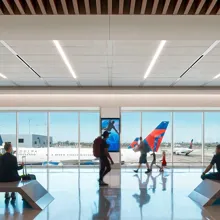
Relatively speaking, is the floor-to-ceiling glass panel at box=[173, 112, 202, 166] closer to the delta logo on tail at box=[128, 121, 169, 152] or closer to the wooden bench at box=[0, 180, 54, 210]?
the delta logo on tail at box=[128, 121, 169, 152]

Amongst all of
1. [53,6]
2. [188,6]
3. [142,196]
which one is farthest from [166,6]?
[142,196]

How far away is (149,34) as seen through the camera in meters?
6.51

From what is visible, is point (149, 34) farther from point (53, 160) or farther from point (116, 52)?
point (53, 160)

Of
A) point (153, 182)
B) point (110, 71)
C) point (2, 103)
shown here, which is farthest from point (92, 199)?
point (2, 103)

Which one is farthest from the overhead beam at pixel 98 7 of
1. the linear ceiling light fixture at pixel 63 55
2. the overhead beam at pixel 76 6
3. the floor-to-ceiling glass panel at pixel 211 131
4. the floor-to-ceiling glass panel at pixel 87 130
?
the floor-to-ceiling glass panel at pixel 211 131

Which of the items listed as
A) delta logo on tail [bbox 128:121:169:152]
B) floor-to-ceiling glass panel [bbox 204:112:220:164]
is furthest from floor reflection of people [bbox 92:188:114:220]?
floor-to-ceiling glass panel [bbox 204:112:220:164]

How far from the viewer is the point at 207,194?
297 inches

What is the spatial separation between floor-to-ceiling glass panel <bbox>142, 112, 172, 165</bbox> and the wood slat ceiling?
1330cm

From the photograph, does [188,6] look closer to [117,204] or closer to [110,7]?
[110,7]

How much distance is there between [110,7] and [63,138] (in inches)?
570

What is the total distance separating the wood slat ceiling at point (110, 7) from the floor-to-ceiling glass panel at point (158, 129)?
13.3 meters

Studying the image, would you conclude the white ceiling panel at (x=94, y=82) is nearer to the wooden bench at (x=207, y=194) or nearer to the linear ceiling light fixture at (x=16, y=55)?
the linear ceiling light fixture at (x=16, y=55)

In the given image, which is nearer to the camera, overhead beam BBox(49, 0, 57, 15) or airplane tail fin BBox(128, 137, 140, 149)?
overhead beam BBox(49, 0, 57, 15)

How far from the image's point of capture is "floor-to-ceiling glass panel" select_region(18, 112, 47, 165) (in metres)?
18.8
